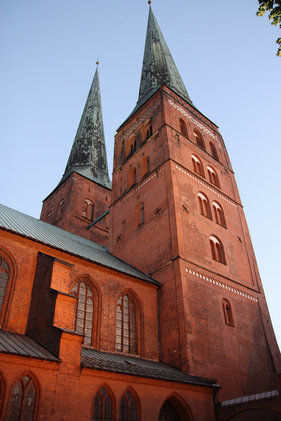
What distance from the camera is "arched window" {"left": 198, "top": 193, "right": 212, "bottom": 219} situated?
66.6 feet

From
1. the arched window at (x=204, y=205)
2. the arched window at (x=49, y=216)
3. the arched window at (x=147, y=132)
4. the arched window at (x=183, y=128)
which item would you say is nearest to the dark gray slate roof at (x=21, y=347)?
the arched window at (x=204, y=205)

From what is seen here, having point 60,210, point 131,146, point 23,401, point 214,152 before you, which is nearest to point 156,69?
point 131,146

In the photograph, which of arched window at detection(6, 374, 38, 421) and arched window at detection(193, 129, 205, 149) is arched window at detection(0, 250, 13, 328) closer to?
arched window at detection(6, 374, 38, 421)

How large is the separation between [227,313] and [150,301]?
13.3ft

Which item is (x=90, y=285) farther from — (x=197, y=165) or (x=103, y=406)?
(x=197, y=165)

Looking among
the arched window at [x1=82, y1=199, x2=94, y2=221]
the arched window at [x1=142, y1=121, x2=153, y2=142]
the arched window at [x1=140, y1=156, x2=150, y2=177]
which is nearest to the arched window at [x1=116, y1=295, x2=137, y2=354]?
the arched window at [x1=140, y1=156, x2=150, y2=177]

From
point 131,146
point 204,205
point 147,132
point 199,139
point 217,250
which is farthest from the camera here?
point 131,146

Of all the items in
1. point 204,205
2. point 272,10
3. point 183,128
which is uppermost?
point 183,128

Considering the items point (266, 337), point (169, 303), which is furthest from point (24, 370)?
point (266, 337)

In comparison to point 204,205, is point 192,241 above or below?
below

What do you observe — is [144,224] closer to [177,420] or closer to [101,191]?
[177,420]

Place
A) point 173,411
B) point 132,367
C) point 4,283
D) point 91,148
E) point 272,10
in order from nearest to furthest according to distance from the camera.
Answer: point 272,10
point 132,367
point 4,283
point 173,411
point 91,148

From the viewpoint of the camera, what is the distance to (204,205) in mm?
20797

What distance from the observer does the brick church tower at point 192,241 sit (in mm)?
15109
